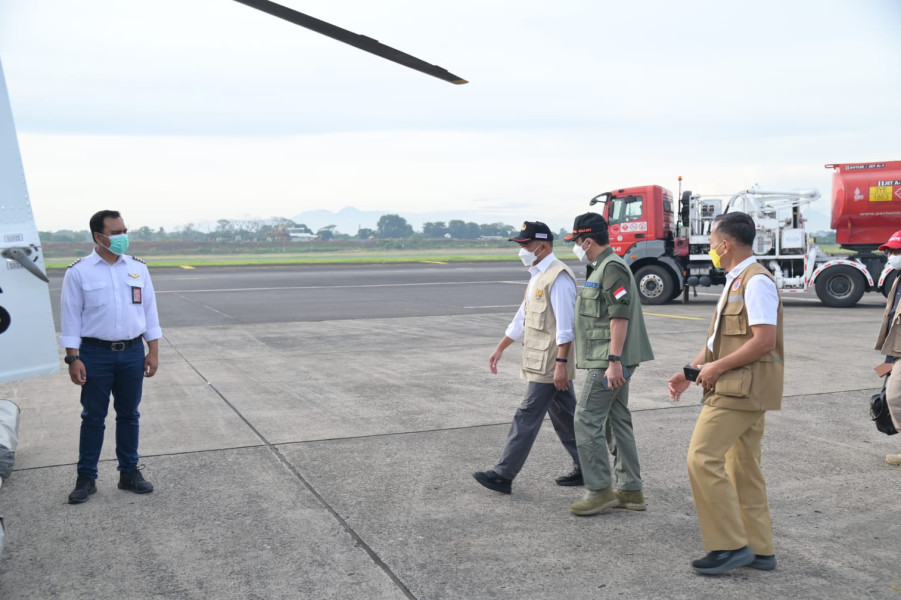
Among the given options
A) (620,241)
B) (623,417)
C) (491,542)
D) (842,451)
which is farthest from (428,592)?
(620,241)

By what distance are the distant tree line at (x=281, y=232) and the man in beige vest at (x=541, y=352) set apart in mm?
72693

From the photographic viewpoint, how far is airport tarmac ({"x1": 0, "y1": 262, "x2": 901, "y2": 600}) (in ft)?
12.7

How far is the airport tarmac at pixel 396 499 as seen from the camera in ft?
12.7

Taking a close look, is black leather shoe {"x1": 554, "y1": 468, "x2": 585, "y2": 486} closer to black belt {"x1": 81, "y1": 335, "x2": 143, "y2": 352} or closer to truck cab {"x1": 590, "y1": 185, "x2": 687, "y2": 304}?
black belt {"x1": 81, "y1": 335, "x2": 143, "y2": 352}

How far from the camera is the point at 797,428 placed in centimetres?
680

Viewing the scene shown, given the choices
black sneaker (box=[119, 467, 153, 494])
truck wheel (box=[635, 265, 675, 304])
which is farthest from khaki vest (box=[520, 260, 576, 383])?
truck wheel (box=[635, 265, 675, 304])

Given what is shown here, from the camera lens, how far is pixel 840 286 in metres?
18.2

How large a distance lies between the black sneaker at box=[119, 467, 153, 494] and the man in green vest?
9.00 ft

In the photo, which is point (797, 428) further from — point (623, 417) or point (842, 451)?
point (623, 417)

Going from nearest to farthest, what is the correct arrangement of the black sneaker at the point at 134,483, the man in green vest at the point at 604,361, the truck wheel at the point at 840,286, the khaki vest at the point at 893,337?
the man in green vest at the point at 604,361 → the black sneaker at the point at 134,483 → the khaki vest at the point at 893,337 → the truck wheel at the point at 840,286

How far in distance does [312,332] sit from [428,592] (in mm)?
10666

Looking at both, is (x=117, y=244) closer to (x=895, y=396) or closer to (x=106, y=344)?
(x=106, y=344)

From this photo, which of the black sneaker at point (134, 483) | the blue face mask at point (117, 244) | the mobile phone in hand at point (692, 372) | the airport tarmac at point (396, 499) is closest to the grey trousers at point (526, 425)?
the airport tarmac at point (396, 499)

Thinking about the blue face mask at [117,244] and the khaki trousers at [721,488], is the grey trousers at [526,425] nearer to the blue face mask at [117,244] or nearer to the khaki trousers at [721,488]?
the khaki trousers at [721,488]
